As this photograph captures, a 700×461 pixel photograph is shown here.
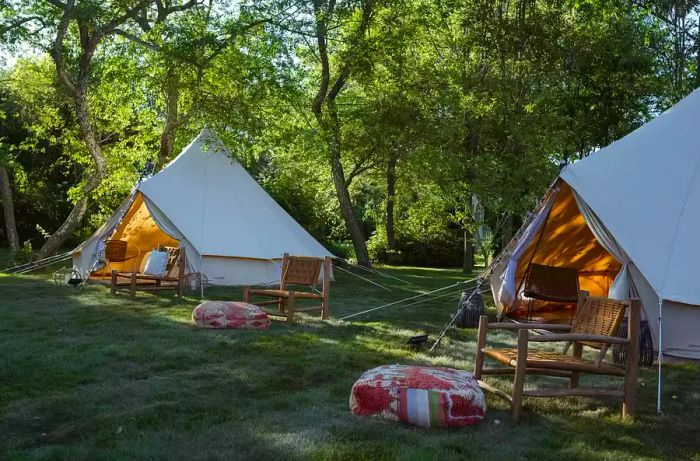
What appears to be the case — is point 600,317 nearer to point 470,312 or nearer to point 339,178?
point 470,312

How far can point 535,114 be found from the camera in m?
13.8

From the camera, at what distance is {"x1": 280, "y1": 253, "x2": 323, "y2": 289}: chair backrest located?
26.2ft

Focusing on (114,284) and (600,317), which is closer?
(600,317)

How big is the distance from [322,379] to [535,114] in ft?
33.0

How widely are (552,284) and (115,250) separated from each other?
641 cm

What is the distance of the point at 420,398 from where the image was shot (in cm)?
381

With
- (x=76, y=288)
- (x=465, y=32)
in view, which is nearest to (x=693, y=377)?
(x=76, y=288)

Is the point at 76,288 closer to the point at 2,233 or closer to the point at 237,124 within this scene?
the point at 237,124

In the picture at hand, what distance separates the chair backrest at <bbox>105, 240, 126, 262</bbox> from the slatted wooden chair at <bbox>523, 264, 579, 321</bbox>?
6078 mm

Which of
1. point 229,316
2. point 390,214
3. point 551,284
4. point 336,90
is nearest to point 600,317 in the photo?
point 229,316

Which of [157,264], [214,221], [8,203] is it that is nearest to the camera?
[157,264]

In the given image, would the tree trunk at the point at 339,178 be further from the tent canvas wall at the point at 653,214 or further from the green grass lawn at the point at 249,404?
the green grass lawn at the point at 249,404

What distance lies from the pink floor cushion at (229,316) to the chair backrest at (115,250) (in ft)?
14.8

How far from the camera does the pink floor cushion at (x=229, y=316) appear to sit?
6.88 metres
